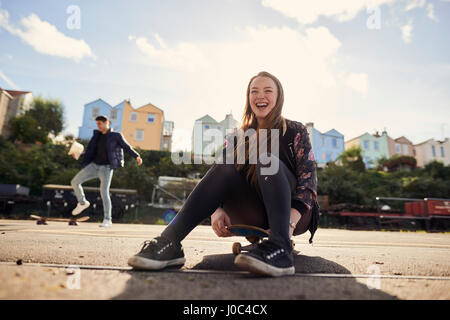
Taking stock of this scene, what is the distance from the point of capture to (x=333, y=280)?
1.17 m

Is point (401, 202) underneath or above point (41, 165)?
→ underneath

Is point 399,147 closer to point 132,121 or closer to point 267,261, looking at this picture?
point 132,121

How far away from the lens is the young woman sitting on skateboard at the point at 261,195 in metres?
1.26

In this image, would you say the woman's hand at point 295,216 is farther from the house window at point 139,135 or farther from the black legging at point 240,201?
the house window at point 139,135

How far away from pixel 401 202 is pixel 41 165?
70.2 ft

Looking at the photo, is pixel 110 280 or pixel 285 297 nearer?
pixel 285 297

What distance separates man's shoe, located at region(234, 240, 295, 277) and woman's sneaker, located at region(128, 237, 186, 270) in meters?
0.35

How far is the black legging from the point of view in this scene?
4.33 ft

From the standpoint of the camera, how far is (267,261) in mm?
1182

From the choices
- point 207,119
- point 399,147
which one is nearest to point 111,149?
point 207,119

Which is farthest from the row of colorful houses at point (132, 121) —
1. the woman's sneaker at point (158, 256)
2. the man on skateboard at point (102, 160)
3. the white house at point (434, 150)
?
the white house at point (434, 150)

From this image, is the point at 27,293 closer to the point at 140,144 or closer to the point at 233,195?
the point at 233,195

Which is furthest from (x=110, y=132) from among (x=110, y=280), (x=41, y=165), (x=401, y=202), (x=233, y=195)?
(x=401, y=202)
